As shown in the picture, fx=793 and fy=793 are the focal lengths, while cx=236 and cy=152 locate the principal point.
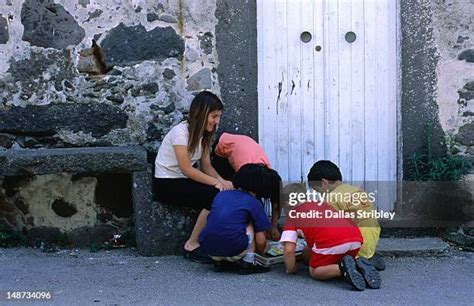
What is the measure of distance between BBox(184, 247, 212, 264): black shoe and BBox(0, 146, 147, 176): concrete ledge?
0.75 meters

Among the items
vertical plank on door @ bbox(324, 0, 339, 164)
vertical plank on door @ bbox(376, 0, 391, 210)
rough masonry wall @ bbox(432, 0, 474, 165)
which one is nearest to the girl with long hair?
vertical plank on door @ bbox(324, 0, 339, 164)

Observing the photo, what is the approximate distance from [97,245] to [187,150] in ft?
3.90

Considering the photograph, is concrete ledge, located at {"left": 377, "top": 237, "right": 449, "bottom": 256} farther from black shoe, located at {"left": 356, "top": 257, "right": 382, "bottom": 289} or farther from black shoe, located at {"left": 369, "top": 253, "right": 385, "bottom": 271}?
black shoe, located at {"left": 356, "top": 257, "right": 382, "bottom": 289}

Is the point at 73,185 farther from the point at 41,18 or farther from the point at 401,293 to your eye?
the point at 401,293

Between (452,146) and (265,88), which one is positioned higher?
(265,88)

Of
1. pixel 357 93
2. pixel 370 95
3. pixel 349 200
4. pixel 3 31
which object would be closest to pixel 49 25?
pixel 3 31

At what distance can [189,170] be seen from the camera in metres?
5.77

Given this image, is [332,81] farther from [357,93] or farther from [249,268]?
[249,268]

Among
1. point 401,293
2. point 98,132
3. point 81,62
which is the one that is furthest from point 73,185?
point 401,293

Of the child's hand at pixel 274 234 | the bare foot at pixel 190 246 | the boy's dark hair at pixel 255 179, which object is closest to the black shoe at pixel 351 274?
the boy's dark hair at pixel 255 179

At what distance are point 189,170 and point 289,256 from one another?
100cm

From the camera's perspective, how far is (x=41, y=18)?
6.21 metres

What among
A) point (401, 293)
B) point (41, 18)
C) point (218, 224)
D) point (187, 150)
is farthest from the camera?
point (41, 18)

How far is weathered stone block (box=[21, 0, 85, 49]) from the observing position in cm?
621
